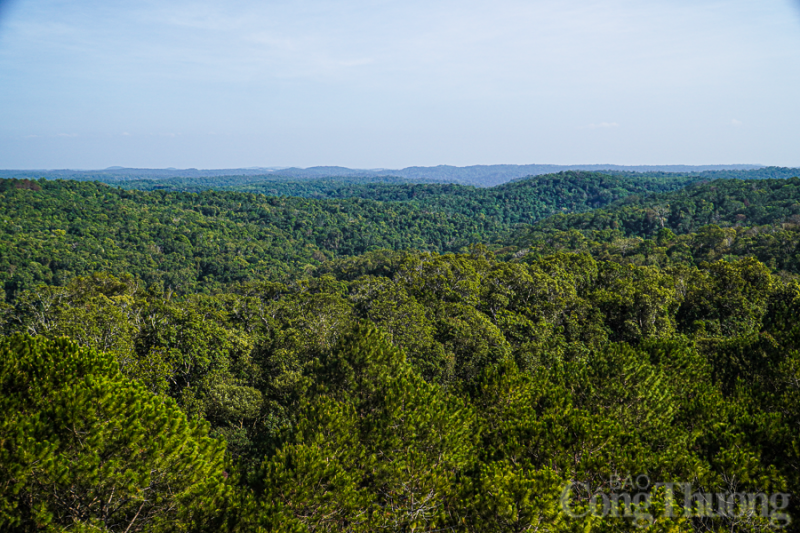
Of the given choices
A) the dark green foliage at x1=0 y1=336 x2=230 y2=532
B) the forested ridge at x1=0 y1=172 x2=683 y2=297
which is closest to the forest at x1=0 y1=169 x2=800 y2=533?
the dark green foliage at x1=0 y1=336 x2=230 y2=532

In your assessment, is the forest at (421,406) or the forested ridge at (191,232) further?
the forested ridge at (191,232)

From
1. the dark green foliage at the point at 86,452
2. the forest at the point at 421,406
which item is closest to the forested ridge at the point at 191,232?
the forest at the point at 421,406

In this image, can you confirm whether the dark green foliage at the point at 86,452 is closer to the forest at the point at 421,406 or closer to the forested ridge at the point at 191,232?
the forest at the point at 421,406

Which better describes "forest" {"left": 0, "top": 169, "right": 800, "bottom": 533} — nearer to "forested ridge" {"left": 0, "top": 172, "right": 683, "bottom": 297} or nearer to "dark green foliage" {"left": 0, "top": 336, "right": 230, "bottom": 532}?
"dark green foliage" {"left": 0, "top": 336, "right": 230, "bottom": 532}

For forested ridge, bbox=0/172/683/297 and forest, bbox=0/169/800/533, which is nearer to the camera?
forest, bbox=0/169/800/533

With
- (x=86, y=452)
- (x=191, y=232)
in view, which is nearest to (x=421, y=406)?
(x=86, y=452)

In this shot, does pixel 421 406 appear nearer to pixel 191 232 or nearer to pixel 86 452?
pixel 86 452

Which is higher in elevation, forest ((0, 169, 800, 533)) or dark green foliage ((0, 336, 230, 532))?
dark green foliage ((0, 336, 230, 532))

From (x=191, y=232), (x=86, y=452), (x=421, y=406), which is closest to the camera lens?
(x=86, y=452)
